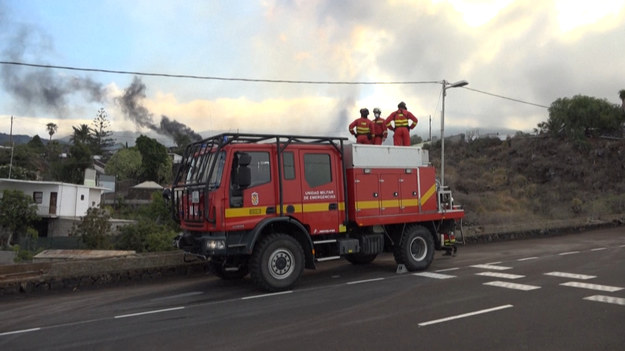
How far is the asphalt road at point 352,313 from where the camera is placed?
562 cm

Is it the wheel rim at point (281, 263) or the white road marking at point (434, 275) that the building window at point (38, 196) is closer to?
the wheel rim at point (281, 263)

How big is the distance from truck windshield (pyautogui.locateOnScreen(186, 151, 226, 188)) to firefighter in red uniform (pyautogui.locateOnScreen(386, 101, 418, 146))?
5.36 meters

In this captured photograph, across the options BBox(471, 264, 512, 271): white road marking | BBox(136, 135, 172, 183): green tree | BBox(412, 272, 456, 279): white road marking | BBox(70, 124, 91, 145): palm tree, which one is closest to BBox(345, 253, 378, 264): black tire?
BBox(412, 272, 456, 279): white road marking

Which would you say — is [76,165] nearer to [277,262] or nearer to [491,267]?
[277,262]

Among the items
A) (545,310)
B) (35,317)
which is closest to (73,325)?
(35,317)

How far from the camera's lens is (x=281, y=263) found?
874cm

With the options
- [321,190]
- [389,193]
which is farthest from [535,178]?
[321,190]

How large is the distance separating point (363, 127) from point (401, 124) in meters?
1.00

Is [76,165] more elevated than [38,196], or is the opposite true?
[76,165]

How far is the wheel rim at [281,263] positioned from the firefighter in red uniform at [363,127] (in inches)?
181

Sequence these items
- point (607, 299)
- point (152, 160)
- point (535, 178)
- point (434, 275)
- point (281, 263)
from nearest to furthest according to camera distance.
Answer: point (607, 299) < point (281, 263) < point (434, 275) < point (535, 178) < point (152, 160)

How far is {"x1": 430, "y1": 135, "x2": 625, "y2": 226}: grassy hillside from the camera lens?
25.3 metres

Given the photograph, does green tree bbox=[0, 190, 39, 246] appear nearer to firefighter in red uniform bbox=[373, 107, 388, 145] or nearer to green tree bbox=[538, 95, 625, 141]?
firefighter in red uniform bbox=[373, 107, 388, 145]

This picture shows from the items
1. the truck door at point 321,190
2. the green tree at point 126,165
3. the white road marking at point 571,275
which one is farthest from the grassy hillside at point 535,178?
the green tree at point 126,165
